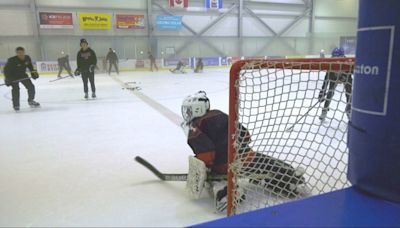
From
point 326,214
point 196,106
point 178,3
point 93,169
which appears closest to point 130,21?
point 178,3

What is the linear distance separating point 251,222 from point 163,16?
58.0 ft

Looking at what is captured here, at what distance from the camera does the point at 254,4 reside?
19.3 meters

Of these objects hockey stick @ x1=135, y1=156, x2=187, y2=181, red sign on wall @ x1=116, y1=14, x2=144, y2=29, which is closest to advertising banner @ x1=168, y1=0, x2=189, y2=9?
red sign on wall @ x1=116, y1=14, x2=144, y2=29

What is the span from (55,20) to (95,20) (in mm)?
1888

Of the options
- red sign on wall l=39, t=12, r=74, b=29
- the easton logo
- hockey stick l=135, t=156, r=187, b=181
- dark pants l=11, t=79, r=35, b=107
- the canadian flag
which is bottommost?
hockey stick l=135, t=156, r=187, b=181

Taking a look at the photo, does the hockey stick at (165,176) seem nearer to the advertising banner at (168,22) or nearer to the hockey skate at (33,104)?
the hockey skate at (33,104)

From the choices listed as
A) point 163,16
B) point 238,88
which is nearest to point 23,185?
point 238,88

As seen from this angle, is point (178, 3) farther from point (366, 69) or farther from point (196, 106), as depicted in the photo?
point (366, 69)

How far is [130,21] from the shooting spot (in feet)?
56.3

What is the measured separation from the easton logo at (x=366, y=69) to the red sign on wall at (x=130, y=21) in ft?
57.6

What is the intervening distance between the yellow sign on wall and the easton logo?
17.5 m

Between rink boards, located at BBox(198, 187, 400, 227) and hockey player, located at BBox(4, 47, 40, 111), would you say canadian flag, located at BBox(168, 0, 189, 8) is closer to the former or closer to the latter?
hockey player, located at BBox(4, 47, 40, 111)

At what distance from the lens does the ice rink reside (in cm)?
191

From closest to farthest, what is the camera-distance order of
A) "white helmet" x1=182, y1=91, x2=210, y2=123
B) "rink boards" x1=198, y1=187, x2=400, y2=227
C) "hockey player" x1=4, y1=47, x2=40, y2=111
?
"rink boards" x1=198, y1=187, x2=400, y2=227, "white helmet" x1=182, y1=91, x2=210, y2=123, "hockey player" x1=4, y1=47, x2=40, y2=111
